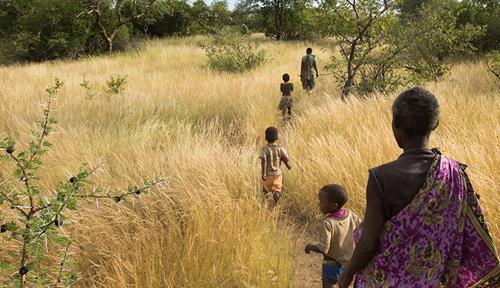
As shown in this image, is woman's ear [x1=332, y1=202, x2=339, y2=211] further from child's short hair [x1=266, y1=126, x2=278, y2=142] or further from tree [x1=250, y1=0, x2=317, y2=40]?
tree [x1=250, y1=0, x2=317, y2=40]

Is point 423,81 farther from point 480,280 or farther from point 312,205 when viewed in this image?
point 480,280

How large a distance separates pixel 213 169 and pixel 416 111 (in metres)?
2.79

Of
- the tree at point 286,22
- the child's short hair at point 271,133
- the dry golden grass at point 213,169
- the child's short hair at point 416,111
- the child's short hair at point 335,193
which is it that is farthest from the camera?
the tree at point 286,22

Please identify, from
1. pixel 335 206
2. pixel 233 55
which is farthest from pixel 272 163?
pixel 233 55

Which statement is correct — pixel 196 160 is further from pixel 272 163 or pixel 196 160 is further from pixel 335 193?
pixel 335 193

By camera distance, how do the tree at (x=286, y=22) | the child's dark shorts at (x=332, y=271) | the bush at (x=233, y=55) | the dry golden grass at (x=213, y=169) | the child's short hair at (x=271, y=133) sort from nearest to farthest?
the child's dark shorts at (x=332, y=271) → the dry golden grass at (x=213, y=169) → the child's short hair at (x=271, y=133) → the bush at (x=233, y=55) → the tree at (x=286, y=22)

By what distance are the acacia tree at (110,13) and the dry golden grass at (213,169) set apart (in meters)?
14.4

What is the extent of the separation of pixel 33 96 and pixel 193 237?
24.2 feet

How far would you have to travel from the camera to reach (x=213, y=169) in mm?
4383

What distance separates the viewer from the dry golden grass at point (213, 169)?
316cm

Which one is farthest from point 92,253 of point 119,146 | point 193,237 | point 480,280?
point 480,280

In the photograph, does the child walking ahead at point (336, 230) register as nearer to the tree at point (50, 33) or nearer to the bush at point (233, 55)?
the bush at point (233, 55)

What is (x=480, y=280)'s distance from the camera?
6.57 ft

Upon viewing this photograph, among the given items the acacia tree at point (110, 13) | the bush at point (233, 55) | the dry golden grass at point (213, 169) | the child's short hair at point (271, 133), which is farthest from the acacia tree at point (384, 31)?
the acacia tree at point (110, 13)
